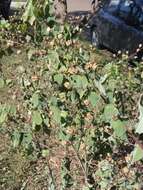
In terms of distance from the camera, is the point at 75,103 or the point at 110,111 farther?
Result: the point at 75,103

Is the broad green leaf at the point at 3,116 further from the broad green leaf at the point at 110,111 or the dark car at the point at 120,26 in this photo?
the dark car at the point at 120,26

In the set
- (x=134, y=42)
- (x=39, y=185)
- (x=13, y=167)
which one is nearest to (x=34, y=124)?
(x=39, y=185)

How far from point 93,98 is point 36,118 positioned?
0.41 m

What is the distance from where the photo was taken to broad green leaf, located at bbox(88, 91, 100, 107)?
12.8 feet

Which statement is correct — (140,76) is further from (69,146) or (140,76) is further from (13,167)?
(13,167)

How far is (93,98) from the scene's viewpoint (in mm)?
3916

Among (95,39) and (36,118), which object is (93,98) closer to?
(36,118)

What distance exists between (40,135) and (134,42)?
334 inches

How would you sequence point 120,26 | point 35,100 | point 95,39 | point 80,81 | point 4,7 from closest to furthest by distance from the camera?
1. point 80,81
2. point 35,100
3. point 120,26
4. point 95,39
5. point 4,7

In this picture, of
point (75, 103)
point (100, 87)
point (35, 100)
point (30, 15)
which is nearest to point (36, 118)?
point (35, 100)

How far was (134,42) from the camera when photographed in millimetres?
13445

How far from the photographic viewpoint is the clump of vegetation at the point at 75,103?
13.1 feet

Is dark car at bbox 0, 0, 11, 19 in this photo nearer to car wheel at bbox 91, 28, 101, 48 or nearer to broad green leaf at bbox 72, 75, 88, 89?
car wheel at bbox 91, 28, 101, 48

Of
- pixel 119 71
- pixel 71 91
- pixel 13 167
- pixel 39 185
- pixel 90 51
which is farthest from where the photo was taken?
pixel 13 167
